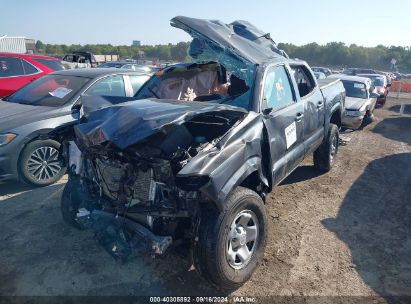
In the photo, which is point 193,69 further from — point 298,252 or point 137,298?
point 137,298

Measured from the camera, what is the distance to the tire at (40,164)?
15.4 ft

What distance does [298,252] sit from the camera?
11.7 feet

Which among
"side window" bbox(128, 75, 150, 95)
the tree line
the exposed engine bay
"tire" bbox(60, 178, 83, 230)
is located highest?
the tree line

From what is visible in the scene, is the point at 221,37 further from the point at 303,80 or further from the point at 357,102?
the point at 357,102

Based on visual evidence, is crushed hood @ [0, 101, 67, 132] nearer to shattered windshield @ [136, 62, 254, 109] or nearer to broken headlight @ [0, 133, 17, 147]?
broken headlight @ [0, 133, 17, 147]

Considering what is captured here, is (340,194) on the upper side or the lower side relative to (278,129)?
lower

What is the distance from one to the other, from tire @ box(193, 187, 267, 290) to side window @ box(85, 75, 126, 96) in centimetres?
342

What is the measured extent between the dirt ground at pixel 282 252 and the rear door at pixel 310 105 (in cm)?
84

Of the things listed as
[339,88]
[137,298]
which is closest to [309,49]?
[339,88]

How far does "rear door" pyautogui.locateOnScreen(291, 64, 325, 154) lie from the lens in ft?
14.9

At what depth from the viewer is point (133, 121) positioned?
2744 mm

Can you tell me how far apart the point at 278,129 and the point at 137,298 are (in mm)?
2169

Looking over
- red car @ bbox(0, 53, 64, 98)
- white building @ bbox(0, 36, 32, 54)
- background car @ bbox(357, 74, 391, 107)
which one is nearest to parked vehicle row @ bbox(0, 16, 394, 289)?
red car @ bbox(0, 53, 64, 98)

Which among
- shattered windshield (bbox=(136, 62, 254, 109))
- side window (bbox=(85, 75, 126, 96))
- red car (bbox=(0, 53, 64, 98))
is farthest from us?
red car (bbox=(0, 53, 64, 98))
